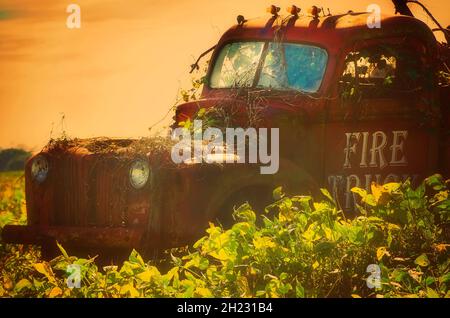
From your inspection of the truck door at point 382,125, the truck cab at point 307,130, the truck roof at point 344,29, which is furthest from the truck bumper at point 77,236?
the truck roof at point 344,29

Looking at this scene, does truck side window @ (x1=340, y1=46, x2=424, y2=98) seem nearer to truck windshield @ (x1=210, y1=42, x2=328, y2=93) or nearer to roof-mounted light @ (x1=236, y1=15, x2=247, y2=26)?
truck windshield @ (x1=210, y1=42, x2=328, y2=93)

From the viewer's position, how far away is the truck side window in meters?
5.34

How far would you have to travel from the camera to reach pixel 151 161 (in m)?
4.63

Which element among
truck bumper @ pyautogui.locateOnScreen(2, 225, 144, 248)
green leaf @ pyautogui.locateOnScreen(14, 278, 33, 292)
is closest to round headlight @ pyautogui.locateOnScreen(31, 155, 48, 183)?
truck bumper @ pyautogui.locateOnScreen(2, 225, 144, 248)

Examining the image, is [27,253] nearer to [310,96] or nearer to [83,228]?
[83,228]

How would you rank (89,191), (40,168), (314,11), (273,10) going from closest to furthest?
(89,191) < (40,168) < (314,11) < (273,10)

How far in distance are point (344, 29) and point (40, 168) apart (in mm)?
2438

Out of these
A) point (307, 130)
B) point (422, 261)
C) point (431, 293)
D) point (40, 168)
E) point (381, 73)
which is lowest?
point (431, 293)

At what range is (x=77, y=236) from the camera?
4824 millimetres

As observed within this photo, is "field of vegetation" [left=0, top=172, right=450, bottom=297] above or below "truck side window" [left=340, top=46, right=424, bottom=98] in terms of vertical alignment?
below

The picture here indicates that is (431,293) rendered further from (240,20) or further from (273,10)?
(240,20)

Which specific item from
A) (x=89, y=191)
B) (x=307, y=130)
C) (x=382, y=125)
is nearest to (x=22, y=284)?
(x=89, y=191)

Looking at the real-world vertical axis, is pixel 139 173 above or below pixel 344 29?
below

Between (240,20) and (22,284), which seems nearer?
(22,284)
